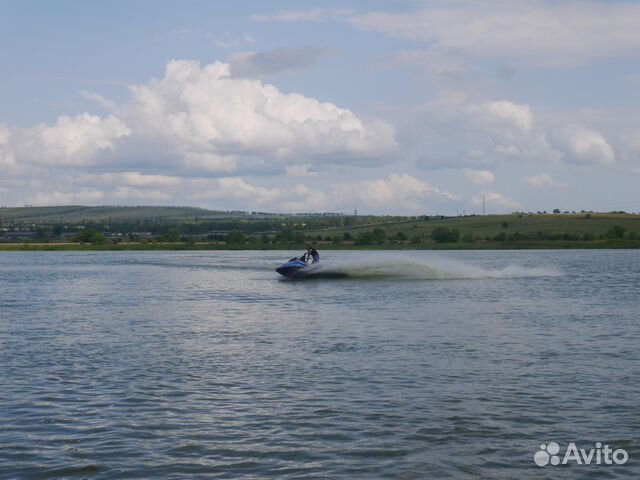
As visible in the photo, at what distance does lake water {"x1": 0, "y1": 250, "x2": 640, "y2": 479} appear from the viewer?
13266 mm

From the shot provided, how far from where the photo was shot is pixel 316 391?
18484 millimetres

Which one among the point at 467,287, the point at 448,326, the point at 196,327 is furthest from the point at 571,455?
the point at 467,287

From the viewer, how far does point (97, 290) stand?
57375 millimetres

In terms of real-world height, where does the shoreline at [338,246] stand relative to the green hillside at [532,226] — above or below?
below

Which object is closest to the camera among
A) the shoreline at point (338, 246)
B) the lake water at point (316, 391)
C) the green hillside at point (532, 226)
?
the lake water at point (316, 391)

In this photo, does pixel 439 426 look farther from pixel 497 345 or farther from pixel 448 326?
pixel 448 326

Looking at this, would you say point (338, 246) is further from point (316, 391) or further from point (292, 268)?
point (316, 391)

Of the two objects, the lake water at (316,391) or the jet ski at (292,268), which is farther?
the jet ski at (292,268)

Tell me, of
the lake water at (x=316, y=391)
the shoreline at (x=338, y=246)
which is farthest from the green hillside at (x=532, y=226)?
the lake water at (x=316, y=391)

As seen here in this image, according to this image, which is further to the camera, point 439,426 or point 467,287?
point 467,287

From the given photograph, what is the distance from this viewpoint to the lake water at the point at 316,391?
13.3 meters

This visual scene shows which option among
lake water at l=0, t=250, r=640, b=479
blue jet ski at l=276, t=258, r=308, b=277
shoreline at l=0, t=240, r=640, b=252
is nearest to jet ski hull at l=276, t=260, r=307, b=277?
blue jet ski at l=276, t=258, r=308, b=277

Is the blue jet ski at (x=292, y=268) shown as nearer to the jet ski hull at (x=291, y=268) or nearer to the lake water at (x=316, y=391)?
the jet ski hull at (x=291, y=268)

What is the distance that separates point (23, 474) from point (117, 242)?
7441 inches
